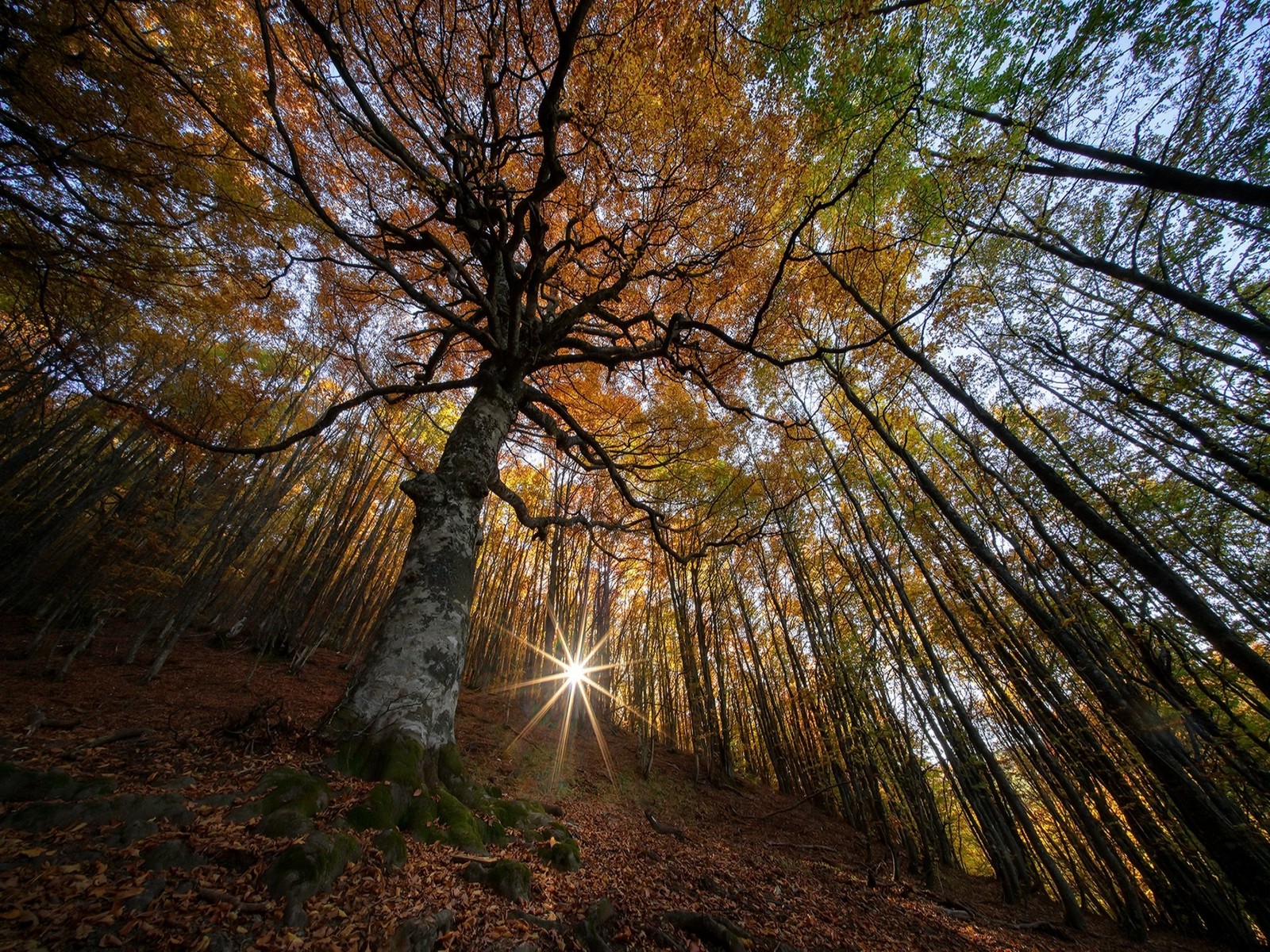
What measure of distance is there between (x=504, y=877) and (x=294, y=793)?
1.13 metres

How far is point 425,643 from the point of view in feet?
8.95

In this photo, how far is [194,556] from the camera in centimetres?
805

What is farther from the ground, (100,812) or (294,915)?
(100,812)

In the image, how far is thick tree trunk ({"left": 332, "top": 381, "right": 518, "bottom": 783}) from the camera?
97.3 inches

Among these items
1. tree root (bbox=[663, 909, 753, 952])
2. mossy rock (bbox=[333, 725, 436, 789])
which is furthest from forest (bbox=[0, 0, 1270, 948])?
tree root (bbox=[663, 909, 753, 952])

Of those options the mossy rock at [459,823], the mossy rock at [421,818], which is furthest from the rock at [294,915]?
the mossy rock at [459,823]

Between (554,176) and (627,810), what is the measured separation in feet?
25.3

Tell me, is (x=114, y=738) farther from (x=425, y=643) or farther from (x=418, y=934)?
(x=418, y=934)

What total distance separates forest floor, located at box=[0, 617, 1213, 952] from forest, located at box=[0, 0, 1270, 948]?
54 centimetres

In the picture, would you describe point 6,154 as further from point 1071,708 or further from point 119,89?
point 1071,708

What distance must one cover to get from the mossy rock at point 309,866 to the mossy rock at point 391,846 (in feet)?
0.44

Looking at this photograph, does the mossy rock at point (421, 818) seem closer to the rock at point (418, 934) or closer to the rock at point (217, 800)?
the rock at point (418, 934)

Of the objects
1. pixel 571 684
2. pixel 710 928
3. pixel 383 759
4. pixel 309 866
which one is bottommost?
pixel 710 928

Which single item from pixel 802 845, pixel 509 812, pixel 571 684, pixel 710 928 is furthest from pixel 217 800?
pixel 571 684
